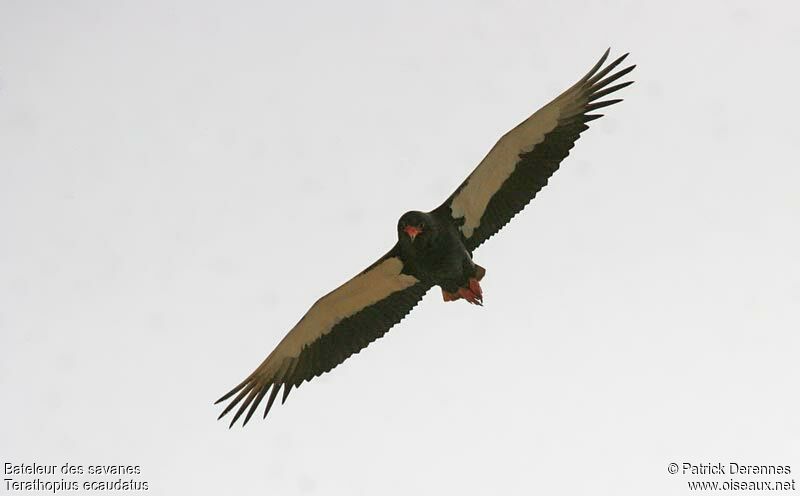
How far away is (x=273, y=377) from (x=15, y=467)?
394 centimetres

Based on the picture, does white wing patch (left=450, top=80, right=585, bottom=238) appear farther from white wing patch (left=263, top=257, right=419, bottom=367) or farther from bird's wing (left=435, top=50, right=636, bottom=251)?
white wing patch (left=263, top=257, right=419, bottom=367)

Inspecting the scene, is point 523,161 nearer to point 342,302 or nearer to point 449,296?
point 449,296

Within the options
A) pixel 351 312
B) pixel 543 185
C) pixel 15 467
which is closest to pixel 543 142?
pixel 543 185

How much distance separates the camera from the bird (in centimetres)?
1541

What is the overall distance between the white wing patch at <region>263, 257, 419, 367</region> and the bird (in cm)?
1

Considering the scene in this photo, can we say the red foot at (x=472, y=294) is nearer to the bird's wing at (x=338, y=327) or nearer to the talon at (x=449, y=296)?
the talon at (x=449, y=296)

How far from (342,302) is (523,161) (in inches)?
109

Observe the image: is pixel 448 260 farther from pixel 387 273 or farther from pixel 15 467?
pixel 15 467

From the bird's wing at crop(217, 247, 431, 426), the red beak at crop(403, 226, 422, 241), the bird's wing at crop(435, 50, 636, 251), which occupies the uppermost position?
the bird's wing at crop(435, 50, 636, 251)

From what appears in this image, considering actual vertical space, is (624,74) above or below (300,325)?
above

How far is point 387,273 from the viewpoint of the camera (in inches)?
637

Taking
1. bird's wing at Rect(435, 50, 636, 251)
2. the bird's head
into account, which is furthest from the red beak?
bird's wing at Rect(435, 50, 636, 251)

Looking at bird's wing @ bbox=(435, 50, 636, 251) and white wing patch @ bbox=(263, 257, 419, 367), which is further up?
bird's wing @ bbox=(435, 50, 636, 251)

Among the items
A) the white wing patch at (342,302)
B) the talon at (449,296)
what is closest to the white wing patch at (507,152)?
the talon at (449,296)
